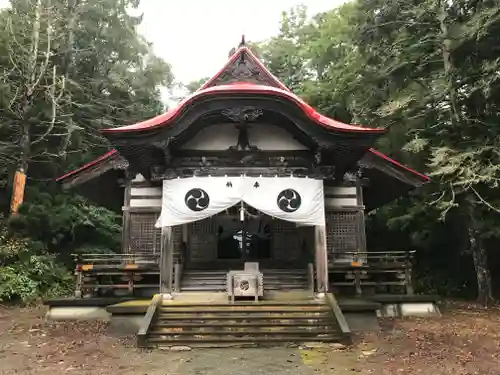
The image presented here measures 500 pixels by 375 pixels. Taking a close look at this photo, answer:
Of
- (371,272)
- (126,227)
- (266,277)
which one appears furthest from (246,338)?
(126,227)

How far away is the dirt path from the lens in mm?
7410

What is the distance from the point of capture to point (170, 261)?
11.2 metres

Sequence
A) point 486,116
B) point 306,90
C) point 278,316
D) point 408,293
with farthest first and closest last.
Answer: point 306,90
point 486,116
point 408,293
point 278,316

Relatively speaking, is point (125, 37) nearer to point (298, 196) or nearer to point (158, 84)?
point (158, 84)

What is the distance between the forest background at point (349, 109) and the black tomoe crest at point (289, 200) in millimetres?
4442

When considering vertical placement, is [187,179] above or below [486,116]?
below

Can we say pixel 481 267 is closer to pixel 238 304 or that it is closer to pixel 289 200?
pixel 289 200

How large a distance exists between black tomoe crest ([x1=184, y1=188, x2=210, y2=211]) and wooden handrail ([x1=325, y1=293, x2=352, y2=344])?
391 centimetres

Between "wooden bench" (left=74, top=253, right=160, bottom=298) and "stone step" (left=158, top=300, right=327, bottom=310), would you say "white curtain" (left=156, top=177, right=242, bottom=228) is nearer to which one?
"stone step" (left=158, top=300, right=327, bottom=310)

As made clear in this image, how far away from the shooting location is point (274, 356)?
8.20 metres

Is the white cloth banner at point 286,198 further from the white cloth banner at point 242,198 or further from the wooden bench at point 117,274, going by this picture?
the wooden bench at point 117,274

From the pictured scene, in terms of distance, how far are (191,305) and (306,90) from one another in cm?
1652

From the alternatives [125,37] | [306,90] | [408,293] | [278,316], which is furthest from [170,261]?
[125,37]

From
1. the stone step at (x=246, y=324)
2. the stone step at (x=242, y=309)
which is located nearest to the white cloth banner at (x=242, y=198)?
the stone step at (x=242, y=309)
